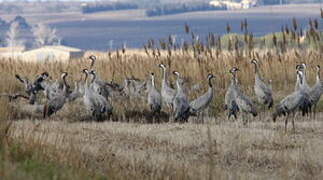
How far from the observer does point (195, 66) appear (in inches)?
876

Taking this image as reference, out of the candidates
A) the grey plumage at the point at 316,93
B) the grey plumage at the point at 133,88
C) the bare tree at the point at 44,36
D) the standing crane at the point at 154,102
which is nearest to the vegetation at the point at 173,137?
the grey plumage at the point at 133,88

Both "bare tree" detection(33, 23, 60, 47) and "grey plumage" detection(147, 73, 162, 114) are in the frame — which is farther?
"bare tree" detection(33, 23, 60, 47)

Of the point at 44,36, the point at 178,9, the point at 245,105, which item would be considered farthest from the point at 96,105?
the point at 178,9

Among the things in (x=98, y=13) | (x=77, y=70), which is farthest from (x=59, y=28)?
(x=77, y=70)

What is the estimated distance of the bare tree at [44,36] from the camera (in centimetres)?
12603

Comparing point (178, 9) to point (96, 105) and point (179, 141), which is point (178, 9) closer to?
point (96, 105)

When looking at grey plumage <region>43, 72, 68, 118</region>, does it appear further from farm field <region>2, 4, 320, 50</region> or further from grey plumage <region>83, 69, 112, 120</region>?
farm field <region>2, 4, 320, 50</region>

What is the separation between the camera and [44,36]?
138500 millimetres

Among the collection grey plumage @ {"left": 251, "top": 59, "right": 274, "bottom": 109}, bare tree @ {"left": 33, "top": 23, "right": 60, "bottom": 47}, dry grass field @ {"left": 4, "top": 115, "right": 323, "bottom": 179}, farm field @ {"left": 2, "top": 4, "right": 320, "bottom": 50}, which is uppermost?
dry grass field @ {"left": 4, "top": 115, "right": 323, "bottom": 179}

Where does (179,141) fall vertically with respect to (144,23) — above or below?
above

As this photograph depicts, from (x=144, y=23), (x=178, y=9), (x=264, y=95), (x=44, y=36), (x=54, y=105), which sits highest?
(x=54, y=105)

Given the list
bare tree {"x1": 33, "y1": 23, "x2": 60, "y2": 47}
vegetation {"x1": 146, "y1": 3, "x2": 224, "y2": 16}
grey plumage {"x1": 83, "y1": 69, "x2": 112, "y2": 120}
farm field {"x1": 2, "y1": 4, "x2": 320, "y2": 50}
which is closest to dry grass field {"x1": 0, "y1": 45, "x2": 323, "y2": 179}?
grey plumage {"x1": 83, "y1": 69, "x2": 112, "y2": 120}

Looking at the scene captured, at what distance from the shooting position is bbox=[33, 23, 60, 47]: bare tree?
12603cm

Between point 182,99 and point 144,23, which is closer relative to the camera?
point 182,99
